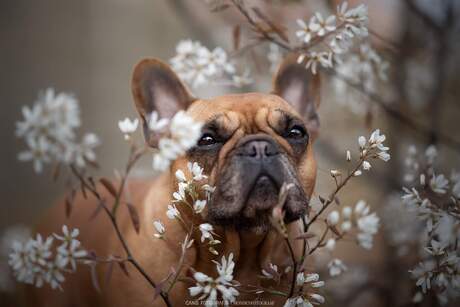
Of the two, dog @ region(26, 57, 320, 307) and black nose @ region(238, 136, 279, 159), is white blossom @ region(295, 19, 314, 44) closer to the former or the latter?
dog @ region(26, 57, 320, 307)

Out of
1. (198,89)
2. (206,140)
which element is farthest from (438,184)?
(198,89)

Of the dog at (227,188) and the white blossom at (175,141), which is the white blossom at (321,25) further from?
the white blossom at (175,141)

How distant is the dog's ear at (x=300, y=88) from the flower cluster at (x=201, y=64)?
0.20 metres

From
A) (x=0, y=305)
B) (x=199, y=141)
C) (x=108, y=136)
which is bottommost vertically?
(x=0, y=305)

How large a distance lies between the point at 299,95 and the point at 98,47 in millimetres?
4209

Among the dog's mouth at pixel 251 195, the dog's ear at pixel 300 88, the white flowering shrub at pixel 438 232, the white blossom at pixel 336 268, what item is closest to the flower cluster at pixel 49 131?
the dog's mouth at pixel 251 195

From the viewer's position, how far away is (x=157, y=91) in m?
2.97

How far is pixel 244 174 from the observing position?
2.35m

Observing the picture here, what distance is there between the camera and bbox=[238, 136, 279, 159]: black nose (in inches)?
94.7

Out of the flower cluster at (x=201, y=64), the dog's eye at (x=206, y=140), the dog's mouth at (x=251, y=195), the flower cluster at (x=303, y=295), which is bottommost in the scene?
the flower cluster at (x=303, y=295)

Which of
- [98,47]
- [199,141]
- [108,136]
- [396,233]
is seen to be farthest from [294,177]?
[98,47]

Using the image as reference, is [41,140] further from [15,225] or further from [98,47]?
[98,47]

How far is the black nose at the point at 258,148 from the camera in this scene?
2.40 metres

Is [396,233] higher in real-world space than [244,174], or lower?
higher
